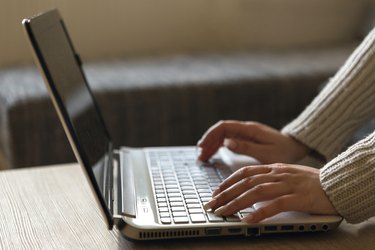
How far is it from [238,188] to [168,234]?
11 cm

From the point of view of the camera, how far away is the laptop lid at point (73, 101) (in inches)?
25.3

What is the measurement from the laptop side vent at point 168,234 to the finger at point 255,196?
0.05m

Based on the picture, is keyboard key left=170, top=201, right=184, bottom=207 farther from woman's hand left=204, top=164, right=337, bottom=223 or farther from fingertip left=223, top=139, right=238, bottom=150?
fingertip left=223, top=139, right=238, bottom=150

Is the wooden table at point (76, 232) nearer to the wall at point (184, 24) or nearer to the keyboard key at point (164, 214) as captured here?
the keyboard key at point (164, 214)

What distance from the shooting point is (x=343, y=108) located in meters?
0.91

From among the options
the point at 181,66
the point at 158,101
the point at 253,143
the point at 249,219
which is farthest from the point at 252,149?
the point at 181,66

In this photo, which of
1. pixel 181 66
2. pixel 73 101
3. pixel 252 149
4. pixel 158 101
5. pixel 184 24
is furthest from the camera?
pixel 184 24

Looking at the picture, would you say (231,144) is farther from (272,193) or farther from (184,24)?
(184,24)

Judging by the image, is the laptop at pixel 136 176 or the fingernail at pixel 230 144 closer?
the laptop at pixel 136 176

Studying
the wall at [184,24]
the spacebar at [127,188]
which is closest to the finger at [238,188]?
the spacebar at [127,188]

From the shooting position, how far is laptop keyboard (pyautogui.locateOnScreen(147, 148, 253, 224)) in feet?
2.23

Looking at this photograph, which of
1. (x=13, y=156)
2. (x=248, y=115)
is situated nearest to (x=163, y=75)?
(x=248, y=115)

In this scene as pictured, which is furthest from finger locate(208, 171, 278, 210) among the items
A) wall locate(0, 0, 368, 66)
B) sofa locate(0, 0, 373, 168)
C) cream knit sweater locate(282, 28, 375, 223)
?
wall locate(0, 0, 368, 66)

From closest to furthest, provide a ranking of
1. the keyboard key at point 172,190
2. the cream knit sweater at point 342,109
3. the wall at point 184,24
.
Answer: the keyboard key at point 172,190
the cream knit sweater at point 342,109
the wall at point 184,24
